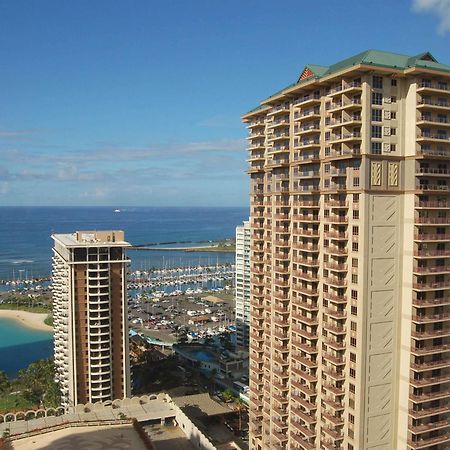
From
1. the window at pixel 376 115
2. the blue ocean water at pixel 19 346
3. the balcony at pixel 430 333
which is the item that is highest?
the window at pixel 376 115

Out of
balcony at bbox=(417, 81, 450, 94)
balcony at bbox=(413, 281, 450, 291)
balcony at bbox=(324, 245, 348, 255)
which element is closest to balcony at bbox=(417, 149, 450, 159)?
balcony at bbox=(417, 81, 450, 94)

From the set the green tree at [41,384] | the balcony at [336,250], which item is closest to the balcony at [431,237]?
the balcony at [336,250]

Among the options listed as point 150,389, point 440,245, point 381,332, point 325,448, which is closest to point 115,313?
point 150,389

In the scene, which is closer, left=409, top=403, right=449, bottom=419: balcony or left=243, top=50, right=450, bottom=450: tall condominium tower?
left=243, top=50, right=450, bottom=450: tall condominium tower

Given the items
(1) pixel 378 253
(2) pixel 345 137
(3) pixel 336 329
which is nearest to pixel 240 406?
(3) pixel 336 329

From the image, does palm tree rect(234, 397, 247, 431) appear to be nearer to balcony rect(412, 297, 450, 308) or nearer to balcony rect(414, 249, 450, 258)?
balcony rect(412, 297, 450, 308)

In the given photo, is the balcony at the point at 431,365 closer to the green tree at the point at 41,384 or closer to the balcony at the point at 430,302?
the balcony at the point at 430,302

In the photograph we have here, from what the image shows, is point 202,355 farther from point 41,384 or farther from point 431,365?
point 431,365
